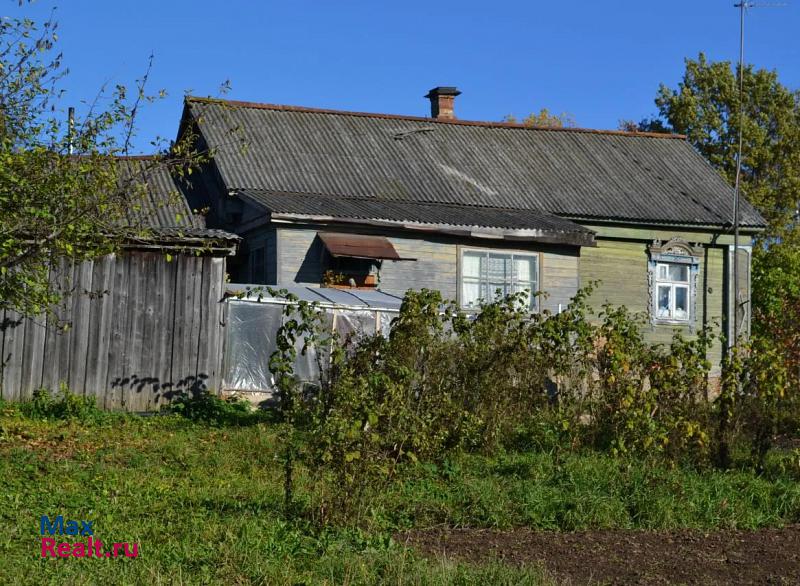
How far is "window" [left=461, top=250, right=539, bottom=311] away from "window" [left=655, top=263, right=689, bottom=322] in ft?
11.6

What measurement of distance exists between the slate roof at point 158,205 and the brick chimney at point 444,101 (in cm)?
696

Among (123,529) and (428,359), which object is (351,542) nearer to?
(123,529)

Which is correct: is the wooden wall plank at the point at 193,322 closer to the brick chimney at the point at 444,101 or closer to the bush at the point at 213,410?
the bush at the point at 213,410

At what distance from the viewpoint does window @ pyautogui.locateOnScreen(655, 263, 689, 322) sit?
23781 mm

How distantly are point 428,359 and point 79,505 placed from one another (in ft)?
13.9

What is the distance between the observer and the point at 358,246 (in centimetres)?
1981

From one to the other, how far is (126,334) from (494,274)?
850cm

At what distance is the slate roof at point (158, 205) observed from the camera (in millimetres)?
10984

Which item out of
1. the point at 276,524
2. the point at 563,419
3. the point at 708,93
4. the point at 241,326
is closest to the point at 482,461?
the point at 563,419

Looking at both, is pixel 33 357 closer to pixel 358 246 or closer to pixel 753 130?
pixel 358 246

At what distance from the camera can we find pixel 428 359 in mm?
11797

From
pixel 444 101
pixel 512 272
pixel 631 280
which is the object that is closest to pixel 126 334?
pixel 512 272

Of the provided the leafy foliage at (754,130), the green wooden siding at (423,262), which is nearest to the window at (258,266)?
the green wooden siding at (423,262)

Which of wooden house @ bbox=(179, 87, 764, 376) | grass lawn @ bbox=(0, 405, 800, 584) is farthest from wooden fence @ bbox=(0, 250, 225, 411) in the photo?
wooden house @ bbox=(179, 87, 764, 376)
